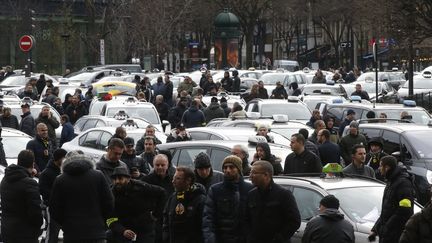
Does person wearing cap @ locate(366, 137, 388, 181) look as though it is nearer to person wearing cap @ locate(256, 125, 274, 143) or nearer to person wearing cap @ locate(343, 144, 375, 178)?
person wearing cap @ locate(343, 144, 375, 178)

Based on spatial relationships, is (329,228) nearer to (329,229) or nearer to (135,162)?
(329,229)

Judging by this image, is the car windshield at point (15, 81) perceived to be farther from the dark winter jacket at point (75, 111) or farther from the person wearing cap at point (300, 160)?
the person wearing cap at point (300, 160)

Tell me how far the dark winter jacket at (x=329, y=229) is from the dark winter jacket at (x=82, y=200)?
2.32 metres

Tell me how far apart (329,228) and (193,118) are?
17.8 metres

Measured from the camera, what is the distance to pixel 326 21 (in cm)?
8675

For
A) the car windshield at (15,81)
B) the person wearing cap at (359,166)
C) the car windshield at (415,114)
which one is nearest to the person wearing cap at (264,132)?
the person wearing cap at (359,166)

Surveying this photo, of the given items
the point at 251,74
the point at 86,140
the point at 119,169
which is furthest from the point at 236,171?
the point at 251,74

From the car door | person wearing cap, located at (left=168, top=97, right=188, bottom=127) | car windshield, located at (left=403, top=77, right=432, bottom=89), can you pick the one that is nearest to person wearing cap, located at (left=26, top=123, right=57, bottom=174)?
the car door

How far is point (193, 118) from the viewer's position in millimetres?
28812

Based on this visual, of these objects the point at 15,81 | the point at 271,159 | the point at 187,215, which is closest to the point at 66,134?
the point at 271,159

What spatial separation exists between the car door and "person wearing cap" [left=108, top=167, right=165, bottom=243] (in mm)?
1516

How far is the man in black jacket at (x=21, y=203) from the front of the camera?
13664mm

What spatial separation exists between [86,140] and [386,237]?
11724 mm

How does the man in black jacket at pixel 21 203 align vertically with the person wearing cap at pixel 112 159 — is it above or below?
below
